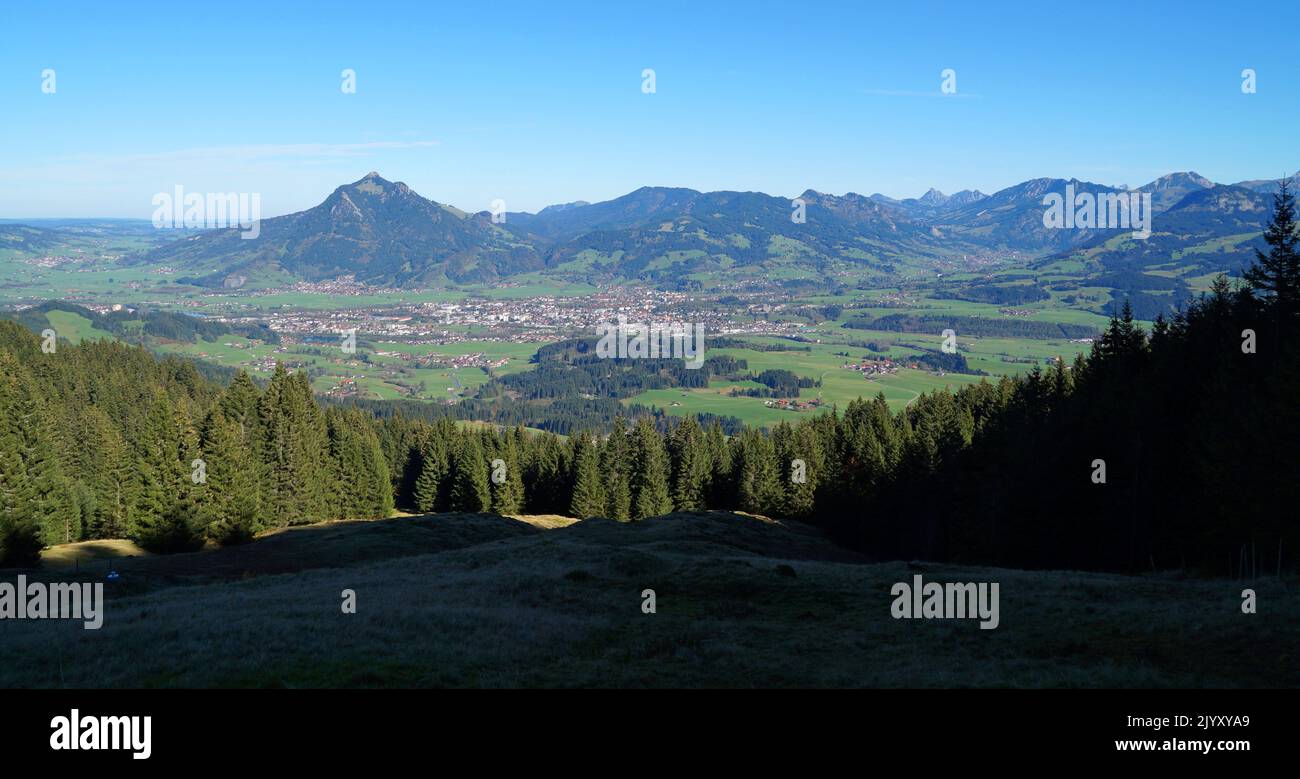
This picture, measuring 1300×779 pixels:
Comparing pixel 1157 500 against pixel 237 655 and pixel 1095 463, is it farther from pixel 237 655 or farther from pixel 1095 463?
pixel 237 655

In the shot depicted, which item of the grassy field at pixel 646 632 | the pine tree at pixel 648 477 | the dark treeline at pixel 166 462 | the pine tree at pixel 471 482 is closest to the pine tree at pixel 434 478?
the pine tree at pixel 471 482

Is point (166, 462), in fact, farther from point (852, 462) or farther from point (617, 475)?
point (852, 462)

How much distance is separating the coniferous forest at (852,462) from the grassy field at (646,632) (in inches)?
402

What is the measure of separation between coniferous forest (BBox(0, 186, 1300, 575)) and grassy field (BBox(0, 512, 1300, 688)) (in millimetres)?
10201

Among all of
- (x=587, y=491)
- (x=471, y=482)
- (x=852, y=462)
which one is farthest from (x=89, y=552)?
(x=852, y=462)

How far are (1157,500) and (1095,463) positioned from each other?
3.46 metres

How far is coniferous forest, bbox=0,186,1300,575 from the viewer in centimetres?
3803

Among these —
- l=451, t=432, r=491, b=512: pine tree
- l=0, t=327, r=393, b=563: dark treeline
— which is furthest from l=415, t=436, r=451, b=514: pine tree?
l=0, t=327, r=393, b=563: dark treeline

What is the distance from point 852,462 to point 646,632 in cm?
6043

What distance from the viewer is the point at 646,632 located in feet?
77.2

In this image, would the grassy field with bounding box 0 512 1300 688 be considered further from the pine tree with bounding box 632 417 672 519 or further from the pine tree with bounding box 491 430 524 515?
the pine tree with bounding box 491 430 524 515

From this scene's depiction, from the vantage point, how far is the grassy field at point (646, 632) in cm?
1695
